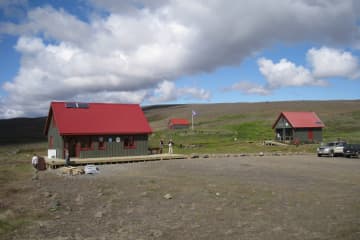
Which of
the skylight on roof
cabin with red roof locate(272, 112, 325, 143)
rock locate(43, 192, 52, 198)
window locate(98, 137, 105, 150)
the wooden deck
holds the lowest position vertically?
rock locate(43, 192, 52, 198)

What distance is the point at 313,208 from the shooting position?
13.1 metres

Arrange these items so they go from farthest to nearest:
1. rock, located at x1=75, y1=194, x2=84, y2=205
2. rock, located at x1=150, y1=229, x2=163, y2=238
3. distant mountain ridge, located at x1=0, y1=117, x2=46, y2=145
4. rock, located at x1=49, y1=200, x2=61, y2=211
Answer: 1. distant mountain ridge, located at x1=0, y1=117, x2=46, y2=145
2. rock, located at x1=75, y1=194, x2=84, y2=205
3. rock, located at x1=49, y1=200, x2=61, y2=211
4. rock, located at x1=150, y1=229, x2=163, y2=238

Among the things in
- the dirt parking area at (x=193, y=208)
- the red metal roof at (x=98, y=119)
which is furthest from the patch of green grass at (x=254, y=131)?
the dirt parking area at (x=193, y=208)

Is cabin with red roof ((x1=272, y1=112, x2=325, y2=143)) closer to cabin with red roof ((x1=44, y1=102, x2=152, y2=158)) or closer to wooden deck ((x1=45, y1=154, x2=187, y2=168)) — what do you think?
wooden deck ((x1=45, y1=154, x2=187, y2=168))

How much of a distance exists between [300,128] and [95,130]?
33442mm

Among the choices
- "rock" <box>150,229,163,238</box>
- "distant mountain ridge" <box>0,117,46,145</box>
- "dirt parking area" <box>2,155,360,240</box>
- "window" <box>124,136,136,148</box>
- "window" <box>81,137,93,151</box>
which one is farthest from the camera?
"distant mountain ridge" <box>0,117,46,145</box>

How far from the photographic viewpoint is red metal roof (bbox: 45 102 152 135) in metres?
35.5

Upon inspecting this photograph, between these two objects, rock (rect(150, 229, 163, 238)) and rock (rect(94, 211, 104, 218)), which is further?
rock (rect(94, 211, 104, 218))

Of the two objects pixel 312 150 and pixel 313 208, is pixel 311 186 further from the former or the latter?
pixel 312 150

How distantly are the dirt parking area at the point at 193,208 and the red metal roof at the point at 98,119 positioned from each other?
1378 cm

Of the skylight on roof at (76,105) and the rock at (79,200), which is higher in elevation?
the skylight on roof at (76,105)

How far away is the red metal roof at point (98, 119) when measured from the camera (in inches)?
1398

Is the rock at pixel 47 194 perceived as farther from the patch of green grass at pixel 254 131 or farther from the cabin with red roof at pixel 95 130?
the patch of green grass at pixel 254 131

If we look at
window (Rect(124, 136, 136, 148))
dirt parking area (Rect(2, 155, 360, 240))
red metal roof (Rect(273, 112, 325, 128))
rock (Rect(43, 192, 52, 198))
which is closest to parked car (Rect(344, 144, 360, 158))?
dirt parking area (Rect(2, 155, 360, 240))
